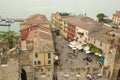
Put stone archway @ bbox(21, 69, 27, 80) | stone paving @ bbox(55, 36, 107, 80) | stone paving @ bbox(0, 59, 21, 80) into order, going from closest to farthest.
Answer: stone paving @ bbox(0, 59, 21, 80) < stone archway @ bbox(21, 69, 27, 80) < stone paving @ bbox(55, 36, 107, 80)

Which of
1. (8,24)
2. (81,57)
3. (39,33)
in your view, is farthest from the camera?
(8,24)

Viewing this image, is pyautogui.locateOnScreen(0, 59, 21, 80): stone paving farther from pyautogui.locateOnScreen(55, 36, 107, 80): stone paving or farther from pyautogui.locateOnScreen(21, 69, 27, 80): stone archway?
pyautogui.locateOnScreen(55, 36, 107, 80): stone paving

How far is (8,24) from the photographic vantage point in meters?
82.1

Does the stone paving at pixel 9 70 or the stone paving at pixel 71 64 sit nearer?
the stone paving at pixel 9 70

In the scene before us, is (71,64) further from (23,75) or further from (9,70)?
(9,70)

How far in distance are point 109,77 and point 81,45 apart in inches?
824

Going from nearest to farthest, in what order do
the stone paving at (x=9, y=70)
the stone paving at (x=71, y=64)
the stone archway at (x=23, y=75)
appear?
the stone paving at (x=9, y=70)
the stone archway at (x=23, y=75)
the stone paving at (x=71, y=64)

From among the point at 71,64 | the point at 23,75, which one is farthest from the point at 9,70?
the point at 71,64

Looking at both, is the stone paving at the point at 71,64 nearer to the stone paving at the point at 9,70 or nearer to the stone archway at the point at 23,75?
the stone archway at the point at 23,75

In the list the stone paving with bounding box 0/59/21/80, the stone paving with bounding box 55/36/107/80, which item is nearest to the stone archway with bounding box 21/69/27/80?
the stone paving with bounding box 55/36/107/80

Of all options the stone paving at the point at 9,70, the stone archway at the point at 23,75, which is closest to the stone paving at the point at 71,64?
the stone archway at the point at 23,75

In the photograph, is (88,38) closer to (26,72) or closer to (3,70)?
(26,72)

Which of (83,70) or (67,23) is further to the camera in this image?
(67,23)

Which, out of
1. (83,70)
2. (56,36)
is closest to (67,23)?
(56,36)
